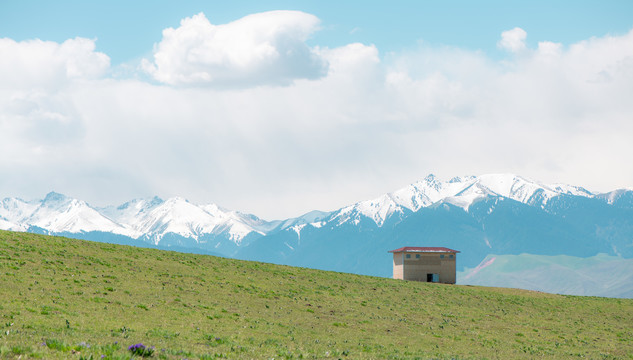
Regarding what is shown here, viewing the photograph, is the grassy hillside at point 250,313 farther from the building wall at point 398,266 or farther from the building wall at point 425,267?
the building wall at point 398,266

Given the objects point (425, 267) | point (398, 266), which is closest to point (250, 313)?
point (425, 267)

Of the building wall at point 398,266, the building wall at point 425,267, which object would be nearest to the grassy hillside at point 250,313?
the building wall at point 425,267

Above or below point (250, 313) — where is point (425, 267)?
above

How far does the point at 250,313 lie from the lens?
172 ft

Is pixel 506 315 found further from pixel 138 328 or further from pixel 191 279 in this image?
pixel 138 328

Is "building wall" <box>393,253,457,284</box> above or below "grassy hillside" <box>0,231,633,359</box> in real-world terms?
above

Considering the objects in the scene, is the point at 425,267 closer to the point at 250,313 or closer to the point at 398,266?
the point at 398,266

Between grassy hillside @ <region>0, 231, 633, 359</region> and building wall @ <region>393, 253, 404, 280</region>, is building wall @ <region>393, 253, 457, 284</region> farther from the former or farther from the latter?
grassy hillside @ <region>0, 231, 633, 359</region>

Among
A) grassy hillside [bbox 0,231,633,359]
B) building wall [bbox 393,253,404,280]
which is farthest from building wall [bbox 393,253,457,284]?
grassy hillside [bbox 0,231,633,359]

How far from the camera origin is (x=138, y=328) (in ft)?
128

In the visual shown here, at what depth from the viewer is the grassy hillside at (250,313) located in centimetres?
3266

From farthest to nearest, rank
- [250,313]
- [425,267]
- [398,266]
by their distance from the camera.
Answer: [398,266]
[425,267]
[250,313]

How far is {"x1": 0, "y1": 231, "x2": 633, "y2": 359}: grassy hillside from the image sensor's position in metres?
32.7

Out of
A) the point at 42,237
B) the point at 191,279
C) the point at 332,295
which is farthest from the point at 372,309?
the point at 42,237
